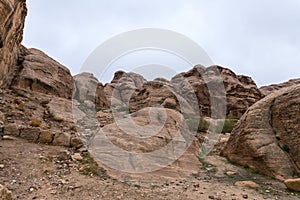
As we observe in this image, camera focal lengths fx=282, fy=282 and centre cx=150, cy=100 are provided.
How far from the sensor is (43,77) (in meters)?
26.6

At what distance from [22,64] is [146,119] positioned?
55.5ft

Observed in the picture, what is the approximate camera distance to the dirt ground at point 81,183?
8.60 meters

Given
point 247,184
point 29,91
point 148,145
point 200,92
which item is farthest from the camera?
point 200,92

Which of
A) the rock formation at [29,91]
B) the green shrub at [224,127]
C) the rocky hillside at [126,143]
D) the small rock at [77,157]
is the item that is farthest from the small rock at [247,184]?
the green shrub at [224,127]

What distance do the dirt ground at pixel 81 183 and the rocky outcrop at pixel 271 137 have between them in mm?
1257

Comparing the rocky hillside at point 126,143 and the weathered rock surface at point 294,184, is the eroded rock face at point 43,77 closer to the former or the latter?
the rocky hillside at point 126,143

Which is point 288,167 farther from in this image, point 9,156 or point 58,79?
point 58,79

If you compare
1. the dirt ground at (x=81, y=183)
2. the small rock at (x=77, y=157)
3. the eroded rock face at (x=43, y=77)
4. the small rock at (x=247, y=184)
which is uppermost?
the eroded rock face at (x=43, y=77)

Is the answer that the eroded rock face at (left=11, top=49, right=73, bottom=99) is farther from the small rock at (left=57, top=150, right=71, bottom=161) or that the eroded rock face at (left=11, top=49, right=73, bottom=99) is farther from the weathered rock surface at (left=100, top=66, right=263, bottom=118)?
the small rock at (left=57, top=150, right=71, bottom=161)

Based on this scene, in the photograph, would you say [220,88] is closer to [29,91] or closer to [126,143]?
[29,91]

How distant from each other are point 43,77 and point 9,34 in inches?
280

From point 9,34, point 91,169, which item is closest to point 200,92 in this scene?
point 9,34

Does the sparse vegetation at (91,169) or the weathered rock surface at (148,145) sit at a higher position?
the weathered rock surface at (148,145)

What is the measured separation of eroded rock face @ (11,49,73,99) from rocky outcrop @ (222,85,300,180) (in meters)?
17.3
